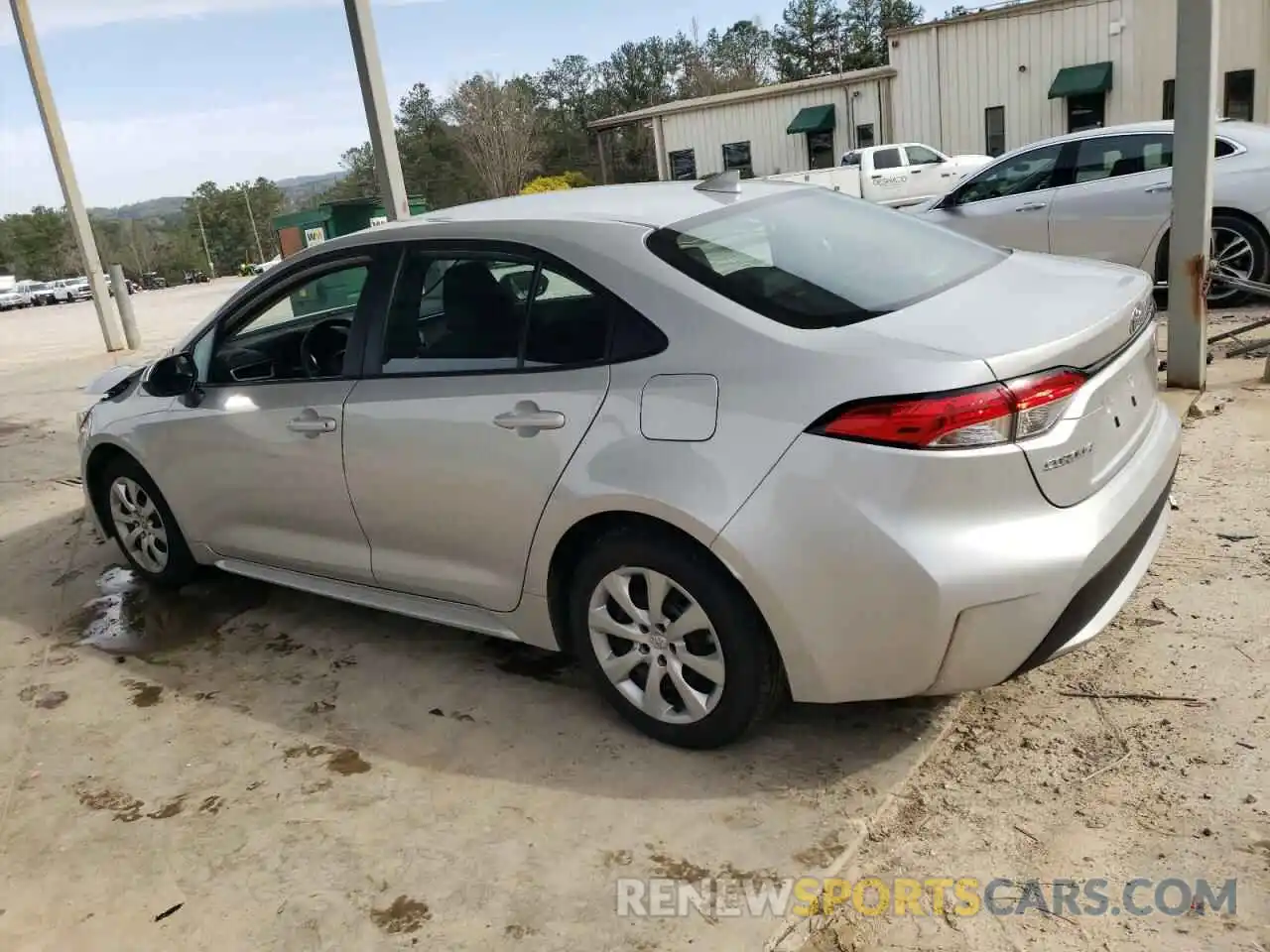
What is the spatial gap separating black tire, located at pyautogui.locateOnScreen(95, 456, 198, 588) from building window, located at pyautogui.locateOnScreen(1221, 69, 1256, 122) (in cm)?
2396

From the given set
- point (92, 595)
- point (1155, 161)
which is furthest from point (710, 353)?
point (1155, 161)

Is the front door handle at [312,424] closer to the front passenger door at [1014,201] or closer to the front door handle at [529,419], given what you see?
the front door handle at [529,419]

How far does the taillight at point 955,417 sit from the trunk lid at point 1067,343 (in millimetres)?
40

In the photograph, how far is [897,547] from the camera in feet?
8.25

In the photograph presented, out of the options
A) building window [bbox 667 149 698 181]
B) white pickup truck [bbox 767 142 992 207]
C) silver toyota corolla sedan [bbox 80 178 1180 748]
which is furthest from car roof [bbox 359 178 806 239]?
building window [bbox 667 149 698 181]

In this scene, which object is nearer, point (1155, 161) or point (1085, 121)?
point (1155, 161)

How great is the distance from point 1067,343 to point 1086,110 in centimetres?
2566

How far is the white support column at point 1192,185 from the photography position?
5.54 metres

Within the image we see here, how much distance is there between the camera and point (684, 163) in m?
32.9

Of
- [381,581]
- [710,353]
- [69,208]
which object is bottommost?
[381,581]

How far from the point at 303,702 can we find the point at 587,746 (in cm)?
116

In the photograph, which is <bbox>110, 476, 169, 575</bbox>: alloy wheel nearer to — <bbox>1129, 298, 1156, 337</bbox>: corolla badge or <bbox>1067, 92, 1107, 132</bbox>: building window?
<bbox>1129, 298, 1156, 337</bbox>: corolla badge

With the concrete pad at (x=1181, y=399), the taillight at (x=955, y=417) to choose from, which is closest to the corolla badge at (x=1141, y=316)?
the taillight at (x=955, y=417)

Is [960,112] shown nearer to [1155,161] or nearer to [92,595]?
[1155,161]
